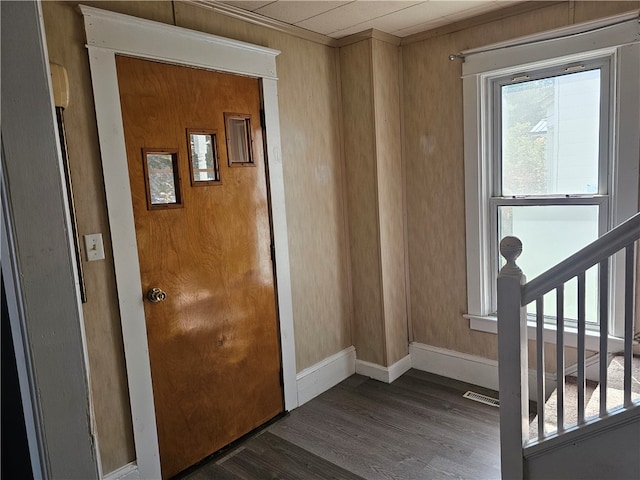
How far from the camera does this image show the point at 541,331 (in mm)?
1702

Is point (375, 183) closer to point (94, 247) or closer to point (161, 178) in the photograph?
point (161, 178)

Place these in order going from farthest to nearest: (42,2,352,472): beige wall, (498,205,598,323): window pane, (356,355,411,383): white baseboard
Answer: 1. (356,355,411,383): white baseboard
2. (498,205,598,323): window pane
3. (42,2,352,472): beige wall

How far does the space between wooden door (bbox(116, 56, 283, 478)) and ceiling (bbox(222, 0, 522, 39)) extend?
414 mm

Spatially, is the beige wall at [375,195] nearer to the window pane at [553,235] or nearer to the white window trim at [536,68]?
the white window trim at [536,68]

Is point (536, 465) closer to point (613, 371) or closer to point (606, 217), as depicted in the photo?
point (613, 371)

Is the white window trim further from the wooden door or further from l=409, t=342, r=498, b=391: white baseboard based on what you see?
the wooden door

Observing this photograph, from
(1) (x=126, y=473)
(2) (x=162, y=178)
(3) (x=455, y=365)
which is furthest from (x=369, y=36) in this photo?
(1) (x=126, y=473)

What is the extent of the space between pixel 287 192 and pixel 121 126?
1.11m

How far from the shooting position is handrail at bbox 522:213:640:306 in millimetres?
1487

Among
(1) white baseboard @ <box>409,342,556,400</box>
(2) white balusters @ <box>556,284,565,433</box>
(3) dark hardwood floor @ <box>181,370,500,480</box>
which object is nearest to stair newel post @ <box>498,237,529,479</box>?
(2) white balusters @ <box>556,284,565,433</box>

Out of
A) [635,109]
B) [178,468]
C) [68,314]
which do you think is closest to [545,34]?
[635,109]

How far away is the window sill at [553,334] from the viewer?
8.19 ft

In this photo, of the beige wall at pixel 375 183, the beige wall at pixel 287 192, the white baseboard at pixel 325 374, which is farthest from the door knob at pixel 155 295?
the white baseboard at pixel 325 374

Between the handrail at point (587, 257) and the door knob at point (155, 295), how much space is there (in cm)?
165
